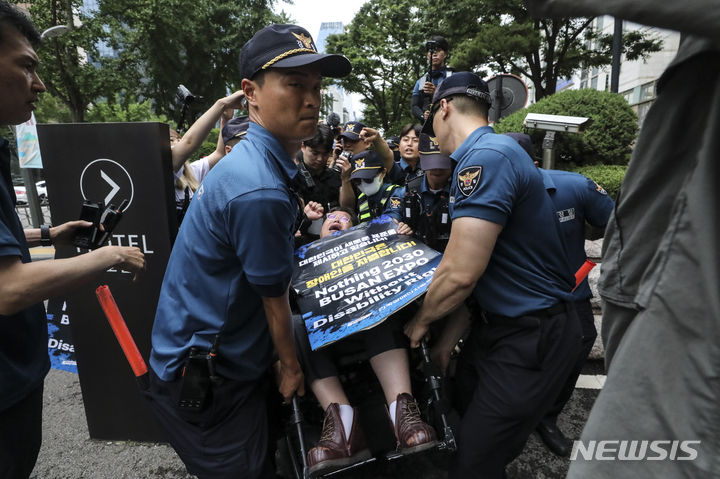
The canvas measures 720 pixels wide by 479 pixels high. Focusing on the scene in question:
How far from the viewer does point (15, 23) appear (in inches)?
63.0

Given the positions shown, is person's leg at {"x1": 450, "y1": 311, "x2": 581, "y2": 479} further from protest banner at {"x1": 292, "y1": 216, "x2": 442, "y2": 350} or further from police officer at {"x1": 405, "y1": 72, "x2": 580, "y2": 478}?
protest banner at {"x1": 292, "y1": 216, "x2": 442, "y2": 350}

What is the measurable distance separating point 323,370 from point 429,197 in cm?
188

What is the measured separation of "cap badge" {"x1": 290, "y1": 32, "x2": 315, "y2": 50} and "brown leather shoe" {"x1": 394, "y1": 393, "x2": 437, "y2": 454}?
5.62 ft

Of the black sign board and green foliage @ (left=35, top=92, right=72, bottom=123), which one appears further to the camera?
green foliage @ (left=35, top=92, right=72, bottom=123)

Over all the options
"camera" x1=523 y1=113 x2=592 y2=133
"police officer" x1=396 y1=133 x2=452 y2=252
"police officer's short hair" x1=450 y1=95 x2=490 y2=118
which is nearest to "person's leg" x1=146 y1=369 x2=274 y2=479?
"police officer" x1=396 y1=133 x2=452 y2=252

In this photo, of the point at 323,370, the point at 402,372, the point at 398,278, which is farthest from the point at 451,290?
the point at 323,370

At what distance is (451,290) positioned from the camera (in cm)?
188

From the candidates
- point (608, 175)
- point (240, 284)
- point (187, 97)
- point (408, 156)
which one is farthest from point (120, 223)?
point (608, 175)

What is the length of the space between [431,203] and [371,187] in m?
1.03

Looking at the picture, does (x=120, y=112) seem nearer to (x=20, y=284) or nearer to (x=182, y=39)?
(x=182, y=39)

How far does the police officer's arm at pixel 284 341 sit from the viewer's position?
1613 millimetres

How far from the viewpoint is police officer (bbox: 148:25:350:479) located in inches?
58.8

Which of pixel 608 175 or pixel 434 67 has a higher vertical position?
pixel 434 67

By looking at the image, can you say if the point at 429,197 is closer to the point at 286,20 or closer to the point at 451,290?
the point at 451,290
